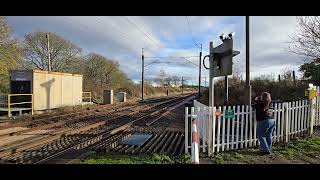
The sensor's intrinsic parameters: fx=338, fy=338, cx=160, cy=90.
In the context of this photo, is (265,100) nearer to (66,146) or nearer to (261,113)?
(261,113)

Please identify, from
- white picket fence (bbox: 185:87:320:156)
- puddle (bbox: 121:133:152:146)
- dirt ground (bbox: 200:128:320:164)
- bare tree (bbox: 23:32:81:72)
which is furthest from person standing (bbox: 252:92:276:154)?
bare tree (bbox: 23:32:81:72)

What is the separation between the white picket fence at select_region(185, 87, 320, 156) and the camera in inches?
315

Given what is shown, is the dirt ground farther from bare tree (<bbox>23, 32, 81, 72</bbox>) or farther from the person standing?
bare tree (<bbox>23, 32, 81, 72</bbox>)

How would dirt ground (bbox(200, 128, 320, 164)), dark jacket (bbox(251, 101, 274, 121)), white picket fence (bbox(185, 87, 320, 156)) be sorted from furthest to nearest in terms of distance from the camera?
dark jacket (bbox(251, 101, 274, 121)) < white picket fence (bbox(185, 87, 320, 156)) < dirt ground (bbox(200, 128, 320, 164))

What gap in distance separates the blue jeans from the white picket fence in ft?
1.44

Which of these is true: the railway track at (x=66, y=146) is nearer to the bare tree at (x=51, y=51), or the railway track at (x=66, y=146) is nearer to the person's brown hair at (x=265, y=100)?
the person's brown hair at (x=265, y=100)

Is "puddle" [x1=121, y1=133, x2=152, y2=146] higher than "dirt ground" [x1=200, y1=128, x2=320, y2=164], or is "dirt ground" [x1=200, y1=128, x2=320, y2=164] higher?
"dirt ground" [x1=200, y1=128, x2=320, y2=164]

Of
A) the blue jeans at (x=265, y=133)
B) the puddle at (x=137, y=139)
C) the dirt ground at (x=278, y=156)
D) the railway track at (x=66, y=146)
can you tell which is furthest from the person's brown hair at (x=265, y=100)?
the puddle at (x=137, y=139)

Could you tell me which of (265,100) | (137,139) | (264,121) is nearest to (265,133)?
(264,121)

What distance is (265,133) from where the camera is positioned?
323 inches

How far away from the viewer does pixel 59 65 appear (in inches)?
2140

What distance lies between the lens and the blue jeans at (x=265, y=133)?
26.4ft
